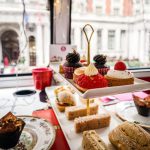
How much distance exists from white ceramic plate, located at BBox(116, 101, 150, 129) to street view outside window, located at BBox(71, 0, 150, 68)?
3.64 ft

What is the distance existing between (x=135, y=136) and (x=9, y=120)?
0.53 m

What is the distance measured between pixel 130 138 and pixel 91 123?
0.25 m

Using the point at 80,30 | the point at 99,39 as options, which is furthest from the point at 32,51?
the point at 99,39

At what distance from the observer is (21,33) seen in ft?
6.89

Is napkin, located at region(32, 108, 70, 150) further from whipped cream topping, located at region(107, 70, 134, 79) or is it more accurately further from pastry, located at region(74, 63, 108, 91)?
whipped cream topping, located at region(107, 70, 134, 79)

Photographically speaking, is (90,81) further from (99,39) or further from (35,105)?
(99,39)

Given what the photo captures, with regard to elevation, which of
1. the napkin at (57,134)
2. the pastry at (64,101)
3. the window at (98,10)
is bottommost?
the napkin at (57,134)

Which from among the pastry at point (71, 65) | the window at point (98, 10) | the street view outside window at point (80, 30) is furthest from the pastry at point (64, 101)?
the window at point (98, 10)

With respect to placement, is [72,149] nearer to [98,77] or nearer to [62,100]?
[98,77]

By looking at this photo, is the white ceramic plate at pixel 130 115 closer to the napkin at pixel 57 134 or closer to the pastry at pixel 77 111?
the pastry at pixel 77 111

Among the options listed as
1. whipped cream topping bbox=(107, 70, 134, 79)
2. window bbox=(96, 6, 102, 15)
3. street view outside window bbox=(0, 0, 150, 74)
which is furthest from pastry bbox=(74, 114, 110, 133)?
window bbox=(96, 6, 102, 15)

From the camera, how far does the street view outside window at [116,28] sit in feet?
7.32

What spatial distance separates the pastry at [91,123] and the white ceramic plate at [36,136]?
0.41 feet

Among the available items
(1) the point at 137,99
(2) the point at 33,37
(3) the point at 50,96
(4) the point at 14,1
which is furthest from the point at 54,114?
(4) the point at 14,1
